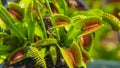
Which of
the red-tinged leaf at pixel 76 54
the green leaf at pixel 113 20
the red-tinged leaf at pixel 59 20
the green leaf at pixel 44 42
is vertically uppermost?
the red-tinged leaf at pixel 59 20

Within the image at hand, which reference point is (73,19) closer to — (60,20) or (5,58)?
(60,20)

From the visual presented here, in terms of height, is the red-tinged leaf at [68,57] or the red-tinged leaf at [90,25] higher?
the red-tinged leaf at [90,25]

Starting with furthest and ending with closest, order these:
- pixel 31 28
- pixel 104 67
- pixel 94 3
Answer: pixel 94 3
pixel 104 67
pixel 31 28

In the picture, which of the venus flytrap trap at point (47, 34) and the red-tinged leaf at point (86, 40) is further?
the red-tinged leaf at point (86, 40)

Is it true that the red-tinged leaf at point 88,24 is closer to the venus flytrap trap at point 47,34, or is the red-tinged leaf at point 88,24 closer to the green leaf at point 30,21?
the venus flytrap trap at point 47,34

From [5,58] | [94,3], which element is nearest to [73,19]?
[5,58]

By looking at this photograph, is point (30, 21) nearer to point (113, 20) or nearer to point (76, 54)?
point (76, 54)

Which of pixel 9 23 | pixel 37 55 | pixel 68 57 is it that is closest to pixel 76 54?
pixel 68 57

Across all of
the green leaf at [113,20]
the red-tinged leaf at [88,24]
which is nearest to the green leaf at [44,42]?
the red-tinged leaf at [88,24]

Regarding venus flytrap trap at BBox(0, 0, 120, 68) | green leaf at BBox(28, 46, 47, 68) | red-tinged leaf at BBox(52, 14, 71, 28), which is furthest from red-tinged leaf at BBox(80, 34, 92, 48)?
green leaf at BBox(28, 46, 47, 68)

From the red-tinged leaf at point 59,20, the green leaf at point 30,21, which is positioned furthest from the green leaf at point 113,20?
the green leaf at point 30,21
